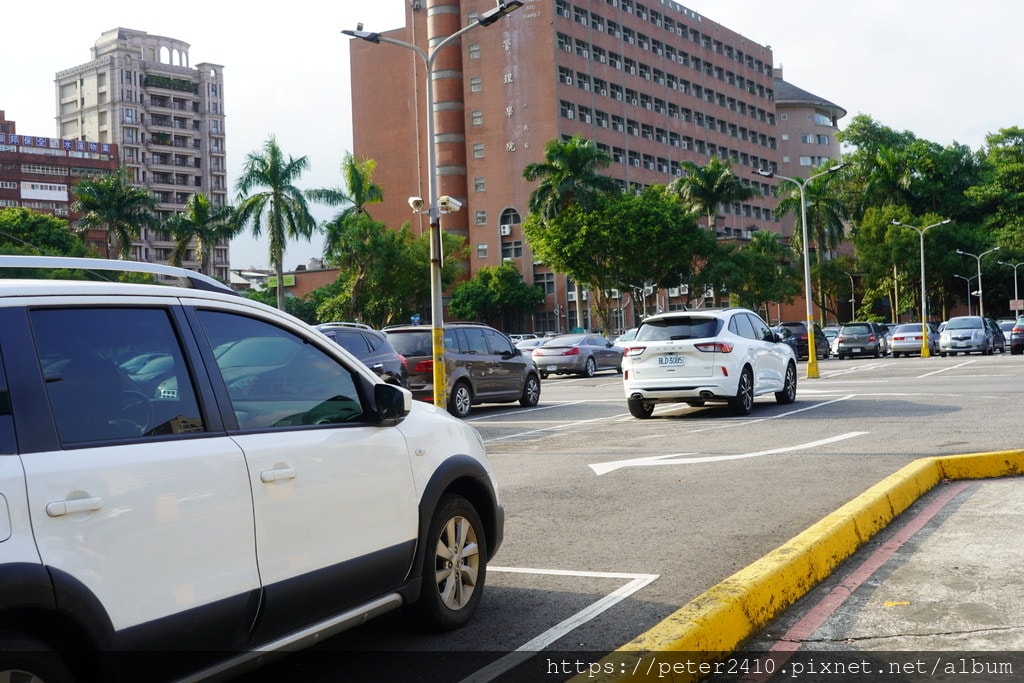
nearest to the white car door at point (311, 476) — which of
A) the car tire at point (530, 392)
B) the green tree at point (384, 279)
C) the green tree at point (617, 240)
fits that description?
the car tire at point (530, 392)

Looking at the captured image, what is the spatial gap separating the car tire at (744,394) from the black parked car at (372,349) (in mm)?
5310

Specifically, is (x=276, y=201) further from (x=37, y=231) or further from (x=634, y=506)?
(x=634, y=506)

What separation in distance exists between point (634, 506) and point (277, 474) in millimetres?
4903

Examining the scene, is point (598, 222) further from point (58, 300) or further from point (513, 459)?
point (58, 300)

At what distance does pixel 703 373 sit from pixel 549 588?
35.5 ft

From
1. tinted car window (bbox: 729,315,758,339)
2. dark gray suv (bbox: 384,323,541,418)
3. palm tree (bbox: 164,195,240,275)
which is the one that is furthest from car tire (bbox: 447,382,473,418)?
palm tree (bbox: 164,195,240,275)

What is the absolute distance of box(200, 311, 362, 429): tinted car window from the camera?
4.02 meters

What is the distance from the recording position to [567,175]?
59406 mm

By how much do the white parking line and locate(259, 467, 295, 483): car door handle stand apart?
3.69 feet

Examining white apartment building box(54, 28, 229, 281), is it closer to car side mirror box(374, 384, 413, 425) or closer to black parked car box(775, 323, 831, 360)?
black parked car box(775, 323, 831, 360)

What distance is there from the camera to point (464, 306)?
3250 inches

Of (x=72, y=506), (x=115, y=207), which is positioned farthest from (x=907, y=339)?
(x=72, y=506)

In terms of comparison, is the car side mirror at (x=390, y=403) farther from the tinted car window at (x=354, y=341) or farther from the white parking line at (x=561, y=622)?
the tinted car window at (x=354, y=341)

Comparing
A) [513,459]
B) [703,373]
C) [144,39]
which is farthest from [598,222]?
[144,39]
